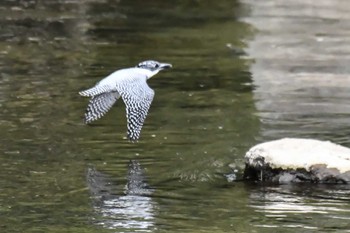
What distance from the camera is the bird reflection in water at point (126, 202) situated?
7.71m

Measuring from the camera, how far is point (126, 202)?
833 centimetres

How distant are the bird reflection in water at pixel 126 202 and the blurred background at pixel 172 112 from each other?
0.02 meters

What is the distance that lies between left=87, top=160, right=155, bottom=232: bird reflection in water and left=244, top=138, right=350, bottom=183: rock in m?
0.97

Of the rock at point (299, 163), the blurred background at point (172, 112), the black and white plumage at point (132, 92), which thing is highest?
the black and white plumage at point (132, 92)

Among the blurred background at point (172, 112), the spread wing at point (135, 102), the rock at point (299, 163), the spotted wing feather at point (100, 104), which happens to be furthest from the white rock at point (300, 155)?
the spotted wing feather at point (100, 104)

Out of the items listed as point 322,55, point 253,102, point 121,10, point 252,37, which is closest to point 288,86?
point 253,102

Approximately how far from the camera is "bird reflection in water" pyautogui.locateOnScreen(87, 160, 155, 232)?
7.71 m

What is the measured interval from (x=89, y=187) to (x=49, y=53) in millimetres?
6960

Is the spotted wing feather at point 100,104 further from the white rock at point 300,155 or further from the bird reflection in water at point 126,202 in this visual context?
the white rock at point 300,155

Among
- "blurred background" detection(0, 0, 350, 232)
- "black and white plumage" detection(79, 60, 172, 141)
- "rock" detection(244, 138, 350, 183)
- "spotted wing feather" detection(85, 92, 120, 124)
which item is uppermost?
"black and white plumage" detection(79, 60, 172, 141)

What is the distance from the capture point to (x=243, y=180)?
29.9ft

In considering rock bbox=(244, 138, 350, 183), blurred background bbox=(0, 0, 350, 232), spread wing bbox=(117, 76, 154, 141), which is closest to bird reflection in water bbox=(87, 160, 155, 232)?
blurred background bbox=(0, 0, 350, 232)

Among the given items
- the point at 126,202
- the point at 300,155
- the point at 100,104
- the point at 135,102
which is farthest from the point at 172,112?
the point at 126,202

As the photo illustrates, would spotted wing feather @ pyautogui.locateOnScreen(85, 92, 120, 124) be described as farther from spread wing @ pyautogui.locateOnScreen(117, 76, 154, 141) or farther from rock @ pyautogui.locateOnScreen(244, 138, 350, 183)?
rock @ pyautogui.locateOnScreen(244, 138, 350, 183)
